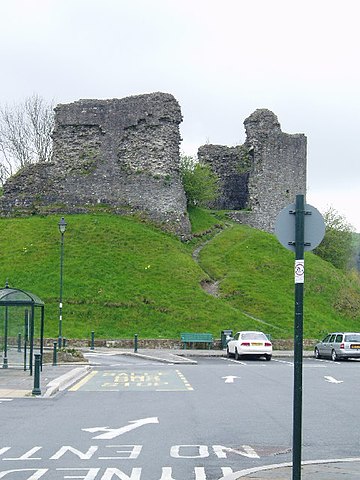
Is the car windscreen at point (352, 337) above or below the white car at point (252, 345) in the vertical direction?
above

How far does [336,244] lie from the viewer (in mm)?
65312

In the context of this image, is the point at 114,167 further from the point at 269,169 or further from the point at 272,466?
the point at 272,466

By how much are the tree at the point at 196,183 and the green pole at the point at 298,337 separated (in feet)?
161

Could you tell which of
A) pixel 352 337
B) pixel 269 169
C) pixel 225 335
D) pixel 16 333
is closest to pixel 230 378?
pixel 16 333

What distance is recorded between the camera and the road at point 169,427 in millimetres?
10703

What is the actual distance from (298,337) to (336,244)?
2256 inches

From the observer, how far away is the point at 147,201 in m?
54.3

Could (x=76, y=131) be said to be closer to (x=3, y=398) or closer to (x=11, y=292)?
(x=11, y=292)

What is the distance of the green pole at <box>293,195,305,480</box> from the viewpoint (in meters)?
8.79

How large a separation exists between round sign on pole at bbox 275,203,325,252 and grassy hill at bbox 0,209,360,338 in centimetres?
3076

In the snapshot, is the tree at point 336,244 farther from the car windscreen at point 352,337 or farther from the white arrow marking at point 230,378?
the white arrow marking at point 230,378

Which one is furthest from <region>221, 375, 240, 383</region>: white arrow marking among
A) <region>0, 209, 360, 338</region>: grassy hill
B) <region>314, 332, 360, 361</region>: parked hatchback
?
<region>0, 209, 360, 338</region>: grassy hill

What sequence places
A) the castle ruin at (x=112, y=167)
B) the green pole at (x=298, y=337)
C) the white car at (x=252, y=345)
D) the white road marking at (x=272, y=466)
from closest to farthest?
the green pole at (x=298, y=337) < the white road marking at (x=272, y=466) < the white car at (x=252, y=345) < the castle ruin at (x=112, y=167)

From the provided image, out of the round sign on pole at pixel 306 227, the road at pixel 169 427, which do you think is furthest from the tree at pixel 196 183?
the round sign on pole at pixel 306 227
